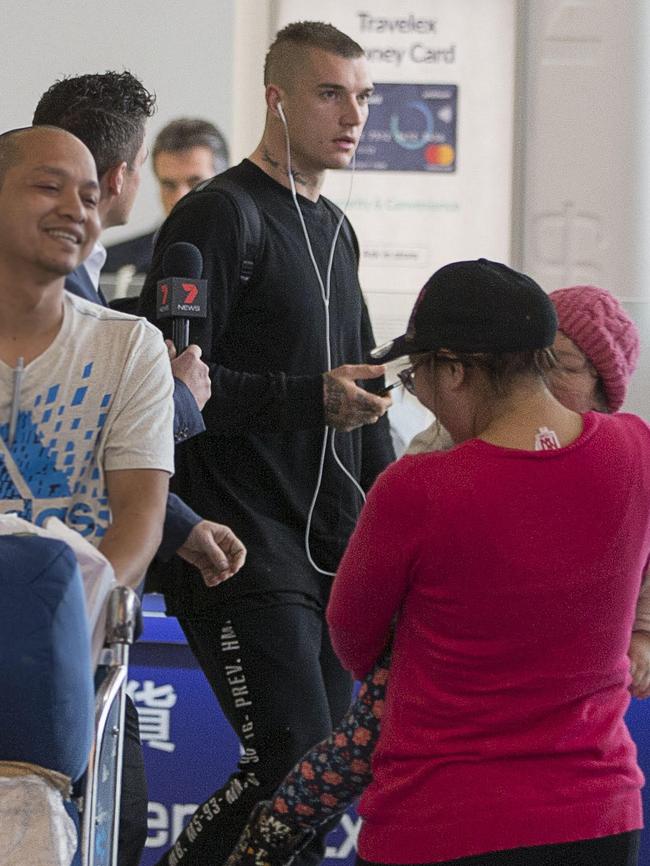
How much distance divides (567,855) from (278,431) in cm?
117

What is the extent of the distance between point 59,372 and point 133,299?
1258 mm

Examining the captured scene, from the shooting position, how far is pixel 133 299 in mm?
3229

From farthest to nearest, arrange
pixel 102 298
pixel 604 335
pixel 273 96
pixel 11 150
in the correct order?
pixel 273 96, pixel 102 298, pixel 604 335, pixel 11 150

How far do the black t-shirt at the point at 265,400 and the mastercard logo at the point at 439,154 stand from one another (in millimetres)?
2545

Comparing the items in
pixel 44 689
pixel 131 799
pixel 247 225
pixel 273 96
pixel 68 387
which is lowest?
pixel 131 799

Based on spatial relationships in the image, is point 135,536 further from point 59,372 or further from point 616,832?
point 616,832

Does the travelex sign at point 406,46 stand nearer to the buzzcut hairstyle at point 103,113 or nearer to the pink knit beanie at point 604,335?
the buzzcut hairstyle at point 103,113

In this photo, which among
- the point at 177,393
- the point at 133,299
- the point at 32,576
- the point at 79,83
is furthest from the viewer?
the point at 133,299

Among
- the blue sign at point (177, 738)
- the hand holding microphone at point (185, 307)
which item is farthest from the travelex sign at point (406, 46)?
the hand holding microphone at point (185, 307)

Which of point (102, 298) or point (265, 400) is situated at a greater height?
point (102, 298)

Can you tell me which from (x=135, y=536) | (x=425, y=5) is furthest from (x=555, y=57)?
(x=135, y=536)

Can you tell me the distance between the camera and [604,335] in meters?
2.29

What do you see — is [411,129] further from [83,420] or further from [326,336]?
[83,420]

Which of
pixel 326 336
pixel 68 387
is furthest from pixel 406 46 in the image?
pixel 68 387
